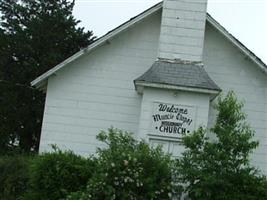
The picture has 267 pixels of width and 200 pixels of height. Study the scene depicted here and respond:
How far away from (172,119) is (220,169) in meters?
4.12

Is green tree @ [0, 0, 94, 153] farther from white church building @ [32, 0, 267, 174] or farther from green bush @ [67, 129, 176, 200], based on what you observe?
green bush @ [67, 129, 176, 200]

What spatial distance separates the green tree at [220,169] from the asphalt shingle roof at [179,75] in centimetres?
354

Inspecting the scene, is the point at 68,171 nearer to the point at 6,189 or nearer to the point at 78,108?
the point at 6,189

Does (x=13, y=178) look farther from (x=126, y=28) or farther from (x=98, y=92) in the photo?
(x=126, y=28)

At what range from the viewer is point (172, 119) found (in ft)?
55.3

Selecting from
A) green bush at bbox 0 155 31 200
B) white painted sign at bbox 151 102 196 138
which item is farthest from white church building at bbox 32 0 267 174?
green bush at bbox 0 155 31 200

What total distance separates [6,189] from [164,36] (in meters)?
6.70

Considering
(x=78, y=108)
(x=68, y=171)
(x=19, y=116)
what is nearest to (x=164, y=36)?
(x=78, y=108)

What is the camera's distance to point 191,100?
55.9 feet

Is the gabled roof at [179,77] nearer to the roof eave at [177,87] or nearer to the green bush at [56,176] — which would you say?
the roof eave at [177,87]

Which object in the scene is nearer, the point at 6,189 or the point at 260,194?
the point at 260,194

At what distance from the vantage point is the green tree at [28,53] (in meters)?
33.1

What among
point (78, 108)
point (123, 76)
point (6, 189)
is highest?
point (123, 76)

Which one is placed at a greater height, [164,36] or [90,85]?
[164,36]
